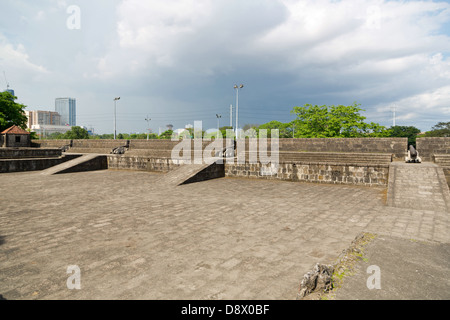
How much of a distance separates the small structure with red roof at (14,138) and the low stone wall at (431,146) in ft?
106

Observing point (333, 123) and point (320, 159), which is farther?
point (333, 123)

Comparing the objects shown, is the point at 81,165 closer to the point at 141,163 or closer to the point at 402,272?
the point at 141,163

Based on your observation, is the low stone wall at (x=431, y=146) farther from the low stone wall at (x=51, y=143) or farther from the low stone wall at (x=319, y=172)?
the low stone wall at (x=51, y=143)

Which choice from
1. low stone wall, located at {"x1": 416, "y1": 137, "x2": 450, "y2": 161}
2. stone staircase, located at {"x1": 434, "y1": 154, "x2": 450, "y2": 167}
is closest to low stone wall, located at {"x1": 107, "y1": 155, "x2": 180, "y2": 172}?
stone staircase, located at {"x1": 434, "y1": 154, "x2": 450, "y2": 167}

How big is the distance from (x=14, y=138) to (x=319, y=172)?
29152 mm

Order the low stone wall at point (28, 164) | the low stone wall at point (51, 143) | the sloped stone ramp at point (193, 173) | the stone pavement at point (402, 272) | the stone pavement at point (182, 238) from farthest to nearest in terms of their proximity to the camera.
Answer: the low stone wall at point (51, 143) → the low stone wall at point (28, 164) → the sloped stone ramp at point (193, 173) → the stone pavement at point (182, 238) → the stone pavement at point (402, 272)

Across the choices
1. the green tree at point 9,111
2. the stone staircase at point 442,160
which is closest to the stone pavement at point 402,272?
the stone staircase at point 442,160

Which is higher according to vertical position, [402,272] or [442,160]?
[442,160]

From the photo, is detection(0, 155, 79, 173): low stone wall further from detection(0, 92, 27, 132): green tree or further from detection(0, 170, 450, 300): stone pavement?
detection(0, 92, 27, 132): green tree

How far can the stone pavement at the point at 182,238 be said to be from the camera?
262cm

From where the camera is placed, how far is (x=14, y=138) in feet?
84.6

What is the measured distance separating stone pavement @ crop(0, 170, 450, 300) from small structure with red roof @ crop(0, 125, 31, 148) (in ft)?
76.7

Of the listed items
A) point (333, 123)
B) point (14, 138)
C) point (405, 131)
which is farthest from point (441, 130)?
point (14, 138)
